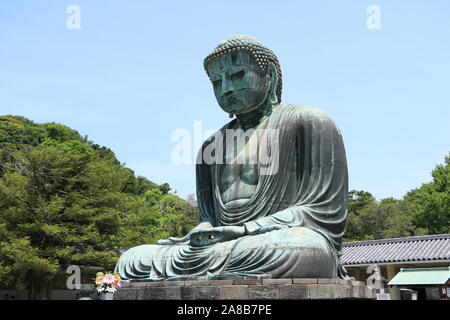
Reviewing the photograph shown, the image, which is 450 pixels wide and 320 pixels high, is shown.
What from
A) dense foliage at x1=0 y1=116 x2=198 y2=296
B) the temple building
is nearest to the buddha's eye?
the temple building

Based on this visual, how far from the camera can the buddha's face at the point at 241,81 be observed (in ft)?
25.3

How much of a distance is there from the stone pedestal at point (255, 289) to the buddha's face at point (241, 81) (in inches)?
121

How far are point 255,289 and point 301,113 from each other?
2.98 m

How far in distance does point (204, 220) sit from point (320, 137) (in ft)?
7.46

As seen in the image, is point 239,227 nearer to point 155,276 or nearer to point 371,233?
point 155,276

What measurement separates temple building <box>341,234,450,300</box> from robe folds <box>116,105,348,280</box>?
12.8 metres

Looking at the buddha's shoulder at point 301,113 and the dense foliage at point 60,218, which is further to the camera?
the dense foliage at point 60,218

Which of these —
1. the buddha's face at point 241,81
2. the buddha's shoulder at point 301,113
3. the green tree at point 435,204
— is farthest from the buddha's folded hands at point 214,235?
the green tree at point 435,204

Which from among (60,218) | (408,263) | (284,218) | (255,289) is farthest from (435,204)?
(255,289)

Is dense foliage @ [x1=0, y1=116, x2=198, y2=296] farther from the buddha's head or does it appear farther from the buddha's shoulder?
the buddha's shoulder

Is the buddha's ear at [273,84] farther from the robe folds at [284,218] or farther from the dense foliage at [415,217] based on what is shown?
the dense foliage at [415,217]

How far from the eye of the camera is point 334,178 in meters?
6.96

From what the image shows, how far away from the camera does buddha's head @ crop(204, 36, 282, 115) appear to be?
25.3ft
